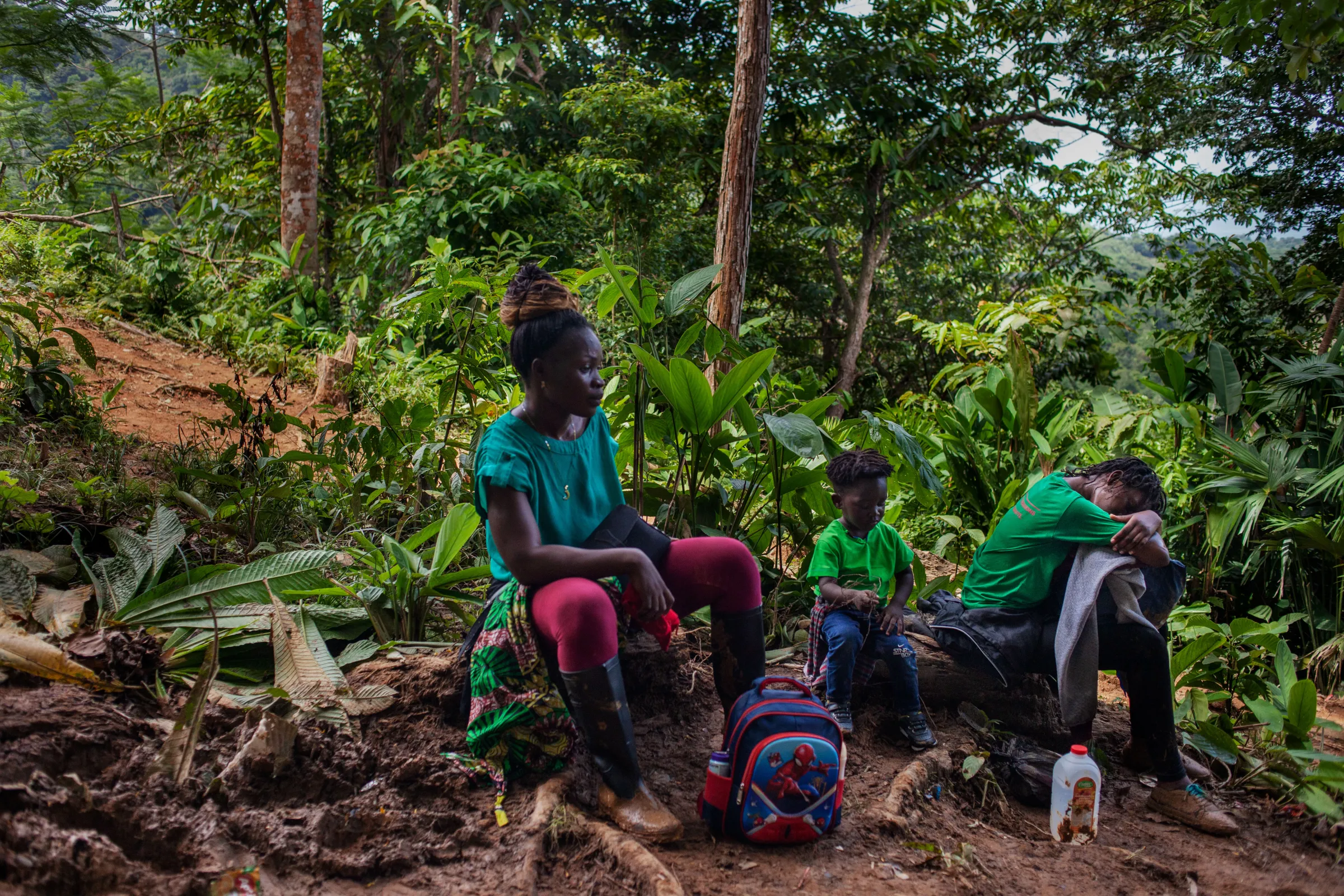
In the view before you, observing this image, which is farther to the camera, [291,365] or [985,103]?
[985,103]

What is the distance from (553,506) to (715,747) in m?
0.93

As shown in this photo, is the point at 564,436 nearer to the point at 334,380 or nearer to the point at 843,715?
the point at 843,715

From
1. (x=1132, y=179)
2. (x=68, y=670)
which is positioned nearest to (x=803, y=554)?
(x=68, y=670)

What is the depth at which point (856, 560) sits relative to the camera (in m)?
2.73

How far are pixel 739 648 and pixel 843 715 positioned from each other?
0.57m

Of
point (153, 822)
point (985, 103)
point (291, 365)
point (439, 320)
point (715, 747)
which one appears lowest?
point (715, 747)

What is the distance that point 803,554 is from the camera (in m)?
4.05

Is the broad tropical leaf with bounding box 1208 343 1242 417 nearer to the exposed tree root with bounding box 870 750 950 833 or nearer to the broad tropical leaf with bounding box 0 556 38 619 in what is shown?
the exposed tree root with bounding box 870 750 950 833

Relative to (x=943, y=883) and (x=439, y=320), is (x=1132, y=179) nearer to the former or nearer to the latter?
(x=439, y=320)

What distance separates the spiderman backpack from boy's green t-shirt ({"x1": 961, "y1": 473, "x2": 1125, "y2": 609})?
101 centimetres

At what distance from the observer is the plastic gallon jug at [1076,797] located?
231 centimetres

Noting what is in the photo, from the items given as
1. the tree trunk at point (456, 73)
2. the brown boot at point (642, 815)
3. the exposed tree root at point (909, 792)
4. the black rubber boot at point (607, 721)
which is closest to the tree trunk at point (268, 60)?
the tree trunk at point (456, 73)

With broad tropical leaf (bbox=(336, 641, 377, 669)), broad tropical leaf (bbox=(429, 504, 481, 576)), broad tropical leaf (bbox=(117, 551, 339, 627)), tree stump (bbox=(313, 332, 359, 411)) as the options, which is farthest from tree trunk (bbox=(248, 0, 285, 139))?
broad tropical leaf (bbox=(336, 641, 377, 669))

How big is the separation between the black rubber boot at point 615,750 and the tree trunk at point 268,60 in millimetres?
9208
